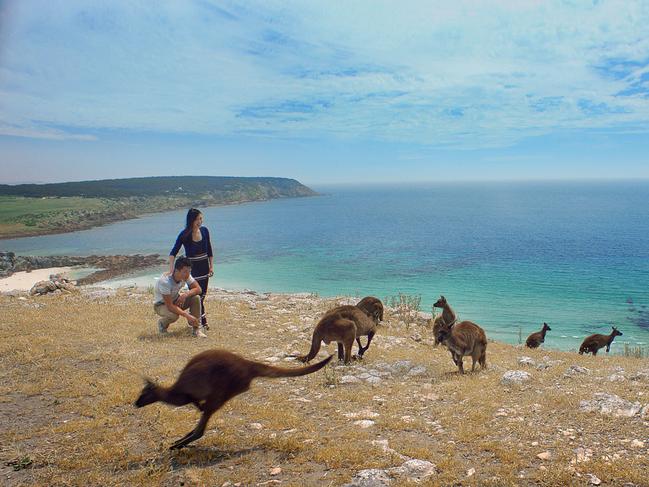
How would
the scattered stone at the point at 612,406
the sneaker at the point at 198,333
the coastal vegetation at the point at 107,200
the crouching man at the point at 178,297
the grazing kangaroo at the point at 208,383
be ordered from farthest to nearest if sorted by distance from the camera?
the coastal vegetation at the point at 107,200, the sneaker at the point at 198,333, the crouching man at the point at 178,297, the scattered stone at the point at 612,406, the grazing kangaroo at the point at 208,383

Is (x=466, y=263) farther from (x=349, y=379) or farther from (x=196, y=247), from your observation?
(x=349, y=379)

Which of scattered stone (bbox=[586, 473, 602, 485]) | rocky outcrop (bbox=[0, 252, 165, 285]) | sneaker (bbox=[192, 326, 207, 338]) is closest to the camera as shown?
scattered stone (bbox=[586, 473, 602, 485])

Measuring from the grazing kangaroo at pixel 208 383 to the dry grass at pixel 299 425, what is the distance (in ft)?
2.08

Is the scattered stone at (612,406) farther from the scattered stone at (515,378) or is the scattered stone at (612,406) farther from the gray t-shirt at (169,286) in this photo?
the gray t-shirt at (169,286)

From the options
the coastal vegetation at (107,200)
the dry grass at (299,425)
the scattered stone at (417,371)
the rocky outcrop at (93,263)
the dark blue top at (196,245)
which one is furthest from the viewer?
the coastal vegetation at (107,200)

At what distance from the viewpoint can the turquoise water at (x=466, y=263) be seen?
2702 centimetres

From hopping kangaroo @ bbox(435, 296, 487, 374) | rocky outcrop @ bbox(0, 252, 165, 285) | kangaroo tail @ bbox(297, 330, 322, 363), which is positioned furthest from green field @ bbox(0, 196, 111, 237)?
hopping kangaroo @ bbox(435, 296, 487, 374)

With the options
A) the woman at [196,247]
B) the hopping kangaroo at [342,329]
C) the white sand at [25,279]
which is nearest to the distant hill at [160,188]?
the white sand at [25,279]

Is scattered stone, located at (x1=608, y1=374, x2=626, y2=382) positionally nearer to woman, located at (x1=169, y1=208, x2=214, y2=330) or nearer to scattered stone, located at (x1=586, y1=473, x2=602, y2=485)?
scattered stone, located at (x1=586, y1=473, x2=602, y2=485)

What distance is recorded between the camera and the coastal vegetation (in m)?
82.4

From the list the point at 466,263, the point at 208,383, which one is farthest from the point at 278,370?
the point at 466,263

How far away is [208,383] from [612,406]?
212 inches

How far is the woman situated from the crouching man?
→ 318mm

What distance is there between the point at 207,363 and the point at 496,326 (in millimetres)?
22298
